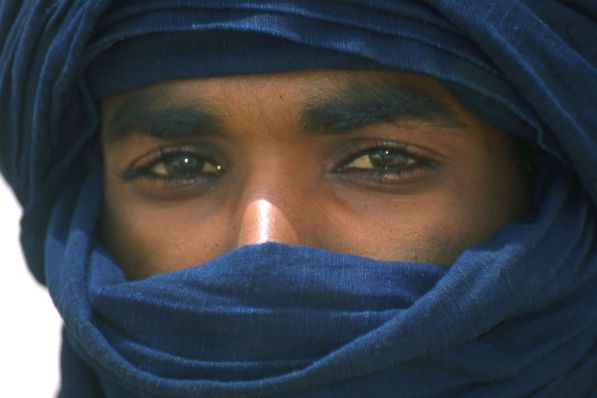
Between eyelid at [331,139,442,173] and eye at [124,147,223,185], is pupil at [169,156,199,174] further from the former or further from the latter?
eyelid at [331,139,442,173]

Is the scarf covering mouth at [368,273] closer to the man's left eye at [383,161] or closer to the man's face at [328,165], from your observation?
the man's face at [328,165]

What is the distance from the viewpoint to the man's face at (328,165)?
199cm

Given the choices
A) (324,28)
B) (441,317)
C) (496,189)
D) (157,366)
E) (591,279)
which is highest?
(324,28)

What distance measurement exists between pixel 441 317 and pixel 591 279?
1.35 feet

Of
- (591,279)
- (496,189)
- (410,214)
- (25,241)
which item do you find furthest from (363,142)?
(25,241)

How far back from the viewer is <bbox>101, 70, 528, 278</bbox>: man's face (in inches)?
78.5

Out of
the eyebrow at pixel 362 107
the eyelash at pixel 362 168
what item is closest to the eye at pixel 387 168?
the eyelash at pixel 362 168

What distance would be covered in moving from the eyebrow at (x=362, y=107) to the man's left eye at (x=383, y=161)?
0.09 m

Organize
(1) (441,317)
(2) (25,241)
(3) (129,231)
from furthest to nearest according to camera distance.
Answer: (2) (25,241) → (3) (129,231) → (1) (441,317)

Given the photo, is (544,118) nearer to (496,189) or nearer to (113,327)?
(496,189)

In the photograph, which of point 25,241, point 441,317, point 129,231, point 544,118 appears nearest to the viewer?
point 441,317

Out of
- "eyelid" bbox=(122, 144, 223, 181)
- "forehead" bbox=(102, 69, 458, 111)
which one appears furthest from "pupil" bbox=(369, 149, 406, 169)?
"eyelid" bbox=(122, 144, 223, 181)

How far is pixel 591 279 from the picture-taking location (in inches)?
80.3

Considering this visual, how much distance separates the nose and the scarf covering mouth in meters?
0.07
